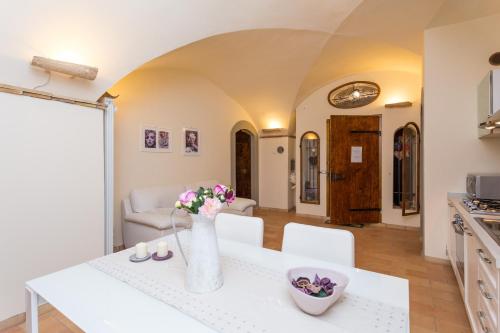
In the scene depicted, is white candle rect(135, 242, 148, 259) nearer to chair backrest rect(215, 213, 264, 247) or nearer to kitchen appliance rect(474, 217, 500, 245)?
chair backrest rect(215, 213, 264, 247)

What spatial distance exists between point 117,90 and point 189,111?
4.19ft

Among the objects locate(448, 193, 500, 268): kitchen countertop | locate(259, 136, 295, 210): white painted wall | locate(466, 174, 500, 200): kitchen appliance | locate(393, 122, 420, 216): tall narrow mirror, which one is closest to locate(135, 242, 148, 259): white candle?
locate(448, 193, 500, 268): kitchen countertop

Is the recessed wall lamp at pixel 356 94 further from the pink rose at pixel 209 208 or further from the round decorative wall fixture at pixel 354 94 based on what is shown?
the pink rose at pixel 209 208

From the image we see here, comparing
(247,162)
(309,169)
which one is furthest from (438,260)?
(247,162)

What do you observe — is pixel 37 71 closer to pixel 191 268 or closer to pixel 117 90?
pixel 117 90

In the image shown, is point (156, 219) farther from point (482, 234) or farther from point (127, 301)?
point (482, 234)

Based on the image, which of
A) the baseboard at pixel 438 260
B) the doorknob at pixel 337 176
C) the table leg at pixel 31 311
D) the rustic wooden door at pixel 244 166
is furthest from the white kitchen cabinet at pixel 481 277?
the rustic wooden door at pixel 244 166

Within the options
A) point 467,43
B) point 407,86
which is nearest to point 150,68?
point 467,43

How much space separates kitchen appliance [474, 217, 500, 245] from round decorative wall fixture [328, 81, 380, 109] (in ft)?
11.3

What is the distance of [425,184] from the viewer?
294cm

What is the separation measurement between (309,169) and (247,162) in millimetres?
1706

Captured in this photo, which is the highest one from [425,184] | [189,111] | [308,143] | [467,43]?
[467,43]

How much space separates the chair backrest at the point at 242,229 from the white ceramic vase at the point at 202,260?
0.62 metres

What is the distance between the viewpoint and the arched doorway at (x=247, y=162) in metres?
5.96
